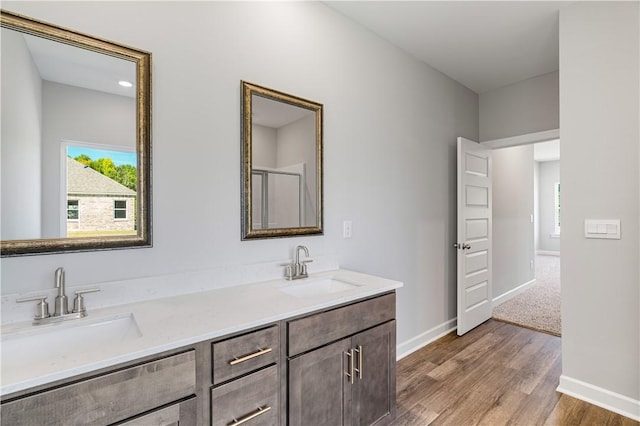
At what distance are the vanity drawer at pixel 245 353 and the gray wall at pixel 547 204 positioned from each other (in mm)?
9753

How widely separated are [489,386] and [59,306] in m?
2.58

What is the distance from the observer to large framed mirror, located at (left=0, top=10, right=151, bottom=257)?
117cm

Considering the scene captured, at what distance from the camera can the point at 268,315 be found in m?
1.23

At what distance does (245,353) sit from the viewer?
1.17 meters

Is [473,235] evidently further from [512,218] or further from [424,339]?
[512,218]

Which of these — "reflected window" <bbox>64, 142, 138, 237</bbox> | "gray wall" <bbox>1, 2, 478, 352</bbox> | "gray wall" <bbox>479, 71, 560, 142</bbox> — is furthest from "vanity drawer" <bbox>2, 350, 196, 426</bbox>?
"gray wall" <bbox>479, 71, 560, 142</bbox>

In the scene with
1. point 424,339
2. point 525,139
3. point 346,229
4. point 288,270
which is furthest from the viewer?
point 525,139

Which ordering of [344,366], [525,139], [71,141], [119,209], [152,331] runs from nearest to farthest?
[152,331], [71,141], [119,209], [344,366], [525,139]

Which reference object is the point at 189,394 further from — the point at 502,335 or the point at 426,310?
the point at 502,335

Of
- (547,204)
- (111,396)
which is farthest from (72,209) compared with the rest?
(547,204)

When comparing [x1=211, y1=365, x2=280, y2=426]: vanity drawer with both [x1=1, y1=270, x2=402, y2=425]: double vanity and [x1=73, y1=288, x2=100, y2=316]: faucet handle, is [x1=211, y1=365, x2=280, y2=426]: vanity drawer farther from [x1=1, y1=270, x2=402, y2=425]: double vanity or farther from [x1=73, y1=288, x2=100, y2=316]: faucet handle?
[x1=73, y1=288, x2=100, y2=316]: faucet handle

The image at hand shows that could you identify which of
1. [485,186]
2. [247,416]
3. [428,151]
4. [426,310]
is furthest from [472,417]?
[485,186]

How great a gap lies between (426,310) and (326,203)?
5.28 ft

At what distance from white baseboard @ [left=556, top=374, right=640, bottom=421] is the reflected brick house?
114 inches
